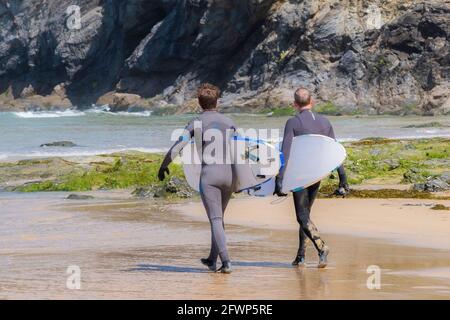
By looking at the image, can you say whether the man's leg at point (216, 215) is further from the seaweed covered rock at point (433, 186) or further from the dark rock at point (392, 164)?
the dark rock at point (392, 164)

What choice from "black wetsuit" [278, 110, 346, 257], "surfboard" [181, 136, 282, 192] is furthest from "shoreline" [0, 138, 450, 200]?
"surfboard" [181, 136, 282, 192]

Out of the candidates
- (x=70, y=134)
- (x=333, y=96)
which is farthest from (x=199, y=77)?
(x=70, y=134)

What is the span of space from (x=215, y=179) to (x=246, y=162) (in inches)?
13.9

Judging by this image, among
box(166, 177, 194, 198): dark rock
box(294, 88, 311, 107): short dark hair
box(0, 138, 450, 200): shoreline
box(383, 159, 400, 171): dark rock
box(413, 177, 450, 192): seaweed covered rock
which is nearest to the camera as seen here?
box(294, 88, 311, 107): short dark hair

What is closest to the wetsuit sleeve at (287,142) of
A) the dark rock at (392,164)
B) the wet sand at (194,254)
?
the wet sand at (194,254)

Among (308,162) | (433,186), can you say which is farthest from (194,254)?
(433,186)

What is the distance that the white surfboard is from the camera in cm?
861

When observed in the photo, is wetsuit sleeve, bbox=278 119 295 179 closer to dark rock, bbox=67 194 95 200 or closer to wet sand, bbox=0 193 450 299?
wet sand, bbox=0 193 450 299

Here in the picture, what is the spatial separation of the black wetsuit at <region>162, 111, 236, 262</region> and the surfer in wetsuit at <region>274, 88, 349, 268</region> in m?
0.50

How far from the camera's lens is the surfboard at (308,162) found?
861 cm

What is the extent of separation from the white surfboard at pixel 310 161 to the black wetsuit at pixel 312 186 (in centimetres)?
6
